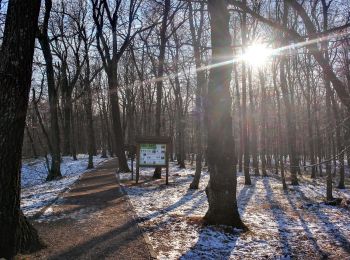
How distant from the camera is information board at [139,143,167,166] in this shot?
17.4m

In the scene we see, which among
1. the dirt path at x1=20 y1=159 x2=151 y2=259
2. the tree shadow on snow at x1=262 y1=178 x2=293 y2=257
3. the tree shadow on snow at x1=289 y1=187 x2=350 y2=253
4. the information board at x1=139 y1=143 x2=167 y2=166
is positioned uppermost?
the information board at x1=139 y1=143 x2=167 y2=166

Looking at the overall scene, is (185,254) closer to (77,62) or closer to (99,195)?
(99,195)

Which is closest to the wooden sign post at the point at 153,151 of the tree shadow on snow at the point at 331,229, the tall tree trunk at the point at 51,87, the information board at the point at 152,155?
A: the information board at the point at 152,155

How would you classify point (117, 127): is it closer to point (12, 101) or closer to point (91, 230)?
point (91, 230)

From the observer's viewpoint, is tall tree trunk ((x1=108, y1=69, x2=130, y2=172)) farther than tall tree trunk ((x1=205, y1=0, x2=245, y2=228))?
Yes

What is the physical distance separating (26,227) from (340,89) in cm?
554

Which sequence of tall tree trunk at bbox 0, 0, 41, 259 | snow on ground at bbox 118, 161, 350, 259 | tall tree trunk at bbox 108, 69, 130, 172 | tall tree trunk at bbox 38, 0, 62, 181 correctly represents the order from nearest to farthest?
tall tree trunk at bbox 0, 0, 41, 259 → snow on ground at bbox 118, 161, 350, 259 → tall tree trunk at bbox 38, 0, 62, 181 → tall tree trunk at bbox 108, 69, 130, 172

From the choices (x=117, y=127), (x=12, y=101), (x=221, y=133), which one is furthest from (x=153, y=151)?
(x=12, y=101)

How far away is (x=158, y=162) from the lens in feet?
57.4

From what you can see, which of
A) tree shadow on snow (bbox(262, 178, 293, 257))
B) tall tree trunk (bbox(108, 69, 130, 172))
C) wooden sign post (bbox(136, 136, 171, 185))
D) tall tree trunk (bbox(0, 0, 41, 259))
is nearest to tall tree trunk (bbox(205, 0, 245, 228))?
tree shadow on snow (bbox(262, 178, 293, 257))

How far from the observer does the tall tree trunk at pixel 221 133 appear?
8914 mm

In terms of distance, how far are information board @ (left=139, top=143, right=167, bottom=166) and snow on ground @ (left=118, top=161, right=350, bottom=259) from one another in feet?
7.23

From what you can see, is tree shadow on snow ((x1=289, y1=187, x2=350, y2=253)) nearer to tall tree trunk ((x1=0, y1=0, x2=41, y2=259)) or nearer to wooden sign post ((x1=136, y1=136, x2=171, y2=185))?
tall tree trunk ((x1=0, y1=0, x2=41, y2=259))

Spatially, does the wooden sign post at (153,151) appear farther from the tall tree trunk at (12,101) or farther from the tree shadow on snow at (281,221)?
the tall tree trunk at (12,101)
